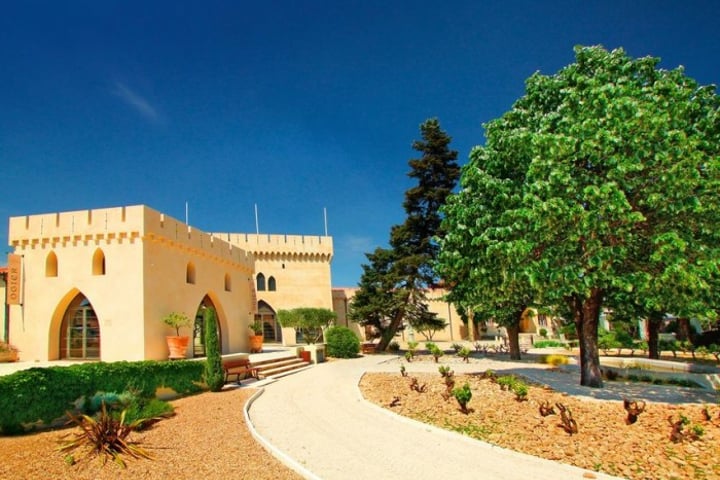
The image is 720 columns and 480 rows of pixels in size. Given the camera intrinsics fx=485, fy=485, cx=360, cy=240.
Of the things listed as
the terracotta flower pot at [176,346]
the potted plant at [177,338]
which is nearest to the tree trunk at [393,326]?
the potted plant at [177,338]

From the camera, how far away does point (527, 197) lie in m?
10.8

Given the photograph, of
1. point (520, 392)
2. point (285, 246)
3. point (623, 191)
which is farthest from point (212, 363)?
point (285, 246)

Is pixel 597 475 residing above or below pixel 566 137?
below

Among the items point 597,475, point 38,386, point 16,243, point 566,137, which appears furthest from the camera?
point 16,243

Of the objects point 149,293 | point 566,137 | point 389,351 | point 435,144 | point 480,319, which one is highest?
point 435,144

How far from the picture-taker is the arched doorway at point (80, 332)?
55.1 feet

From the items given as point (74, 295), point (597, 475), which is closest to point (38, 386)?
point (74, 295)

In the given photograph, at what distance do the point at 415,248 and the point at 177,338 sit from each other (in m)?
15.8

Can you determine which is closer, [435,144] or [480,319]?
[480,319]

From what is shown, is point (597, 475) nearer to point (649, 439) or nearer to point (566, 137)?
point (649, 439)

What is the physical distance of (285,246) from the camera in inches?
1507

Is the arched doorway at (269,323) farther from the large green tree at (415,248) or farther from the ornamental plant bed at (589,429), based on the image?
the ornamental plant bed at (589,429)

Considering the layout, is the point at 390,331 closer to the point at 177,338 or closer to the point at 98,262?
the point at 177,338

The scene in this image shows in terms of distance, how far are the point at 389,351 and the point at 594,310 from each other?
18.8m
